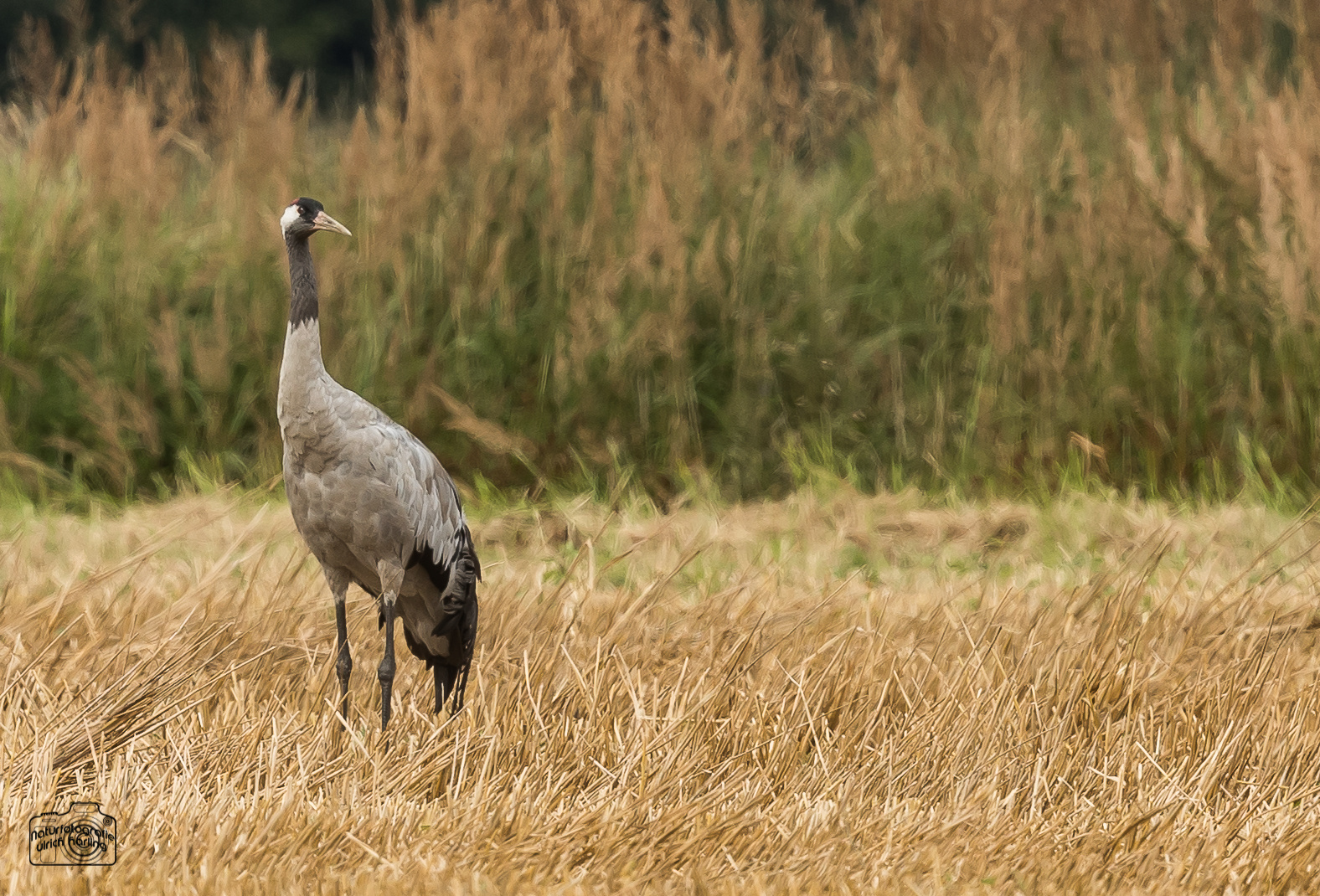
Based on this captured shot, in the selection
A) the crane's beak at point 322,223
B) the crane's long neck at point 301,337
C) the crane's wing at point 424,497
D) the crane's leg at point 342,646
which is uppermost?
the crane's beak at point 322,223

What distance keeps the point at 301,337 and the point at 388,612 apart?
647 mm

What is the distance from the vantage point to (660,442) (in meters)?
6.09

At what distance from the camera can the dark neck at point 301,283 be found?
337cm

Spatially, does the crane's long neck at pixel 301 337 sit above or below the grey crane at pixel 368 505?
above

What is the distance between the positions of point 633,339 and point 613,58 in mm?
1256

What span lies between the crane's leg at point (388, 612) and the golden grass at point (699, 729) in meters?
0.08

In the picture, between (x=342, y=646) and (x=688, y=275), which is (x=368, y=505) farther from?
(x=688, y=275)

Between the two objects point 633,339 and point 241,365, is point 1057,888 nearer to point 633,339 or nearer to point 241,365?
point 633,339

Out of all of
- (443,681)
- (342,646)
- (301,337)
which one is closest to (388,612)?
(342,646)

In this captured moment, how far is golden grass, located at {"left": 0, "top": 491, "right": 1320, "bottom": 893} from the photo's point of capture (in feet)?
8.51

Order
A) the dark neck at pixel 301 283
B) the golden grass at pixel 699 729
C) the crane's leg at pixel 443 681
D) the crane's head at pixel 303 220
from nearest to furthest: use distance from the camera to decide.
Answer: the golden grass at pixel 699 729 → the dark neck at pixel 301 283 → the crane's head at pixel 303 220 → the crane's leg at pixel 443 681

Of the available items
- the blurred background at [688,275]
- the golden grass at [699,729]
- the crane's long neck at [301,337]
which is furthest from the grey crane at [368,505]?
the blurred background at [688,275]

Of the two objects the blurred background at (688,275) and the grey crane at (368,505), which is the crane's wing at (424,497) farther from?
the blurred background at (688,275)

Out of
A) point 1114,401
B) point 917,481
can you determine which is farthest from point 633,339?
point 1114,401
